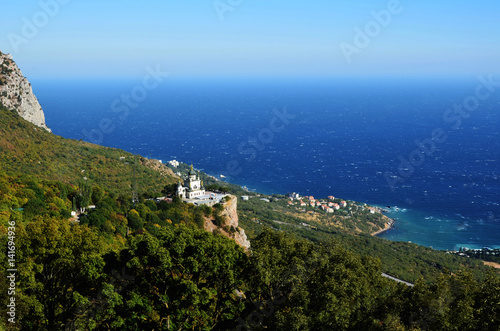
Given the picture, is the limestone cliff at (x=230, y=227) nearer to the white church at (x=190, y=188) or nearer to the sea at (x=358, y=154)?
the white church at (x=190, y=188)

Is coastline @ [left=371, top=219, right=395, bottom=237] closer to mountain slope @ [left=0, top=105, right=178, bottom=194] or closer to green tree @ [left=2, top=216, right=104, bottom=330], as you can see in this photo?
mountain slope @ [left=0, top=105, right=178, bottom=194]

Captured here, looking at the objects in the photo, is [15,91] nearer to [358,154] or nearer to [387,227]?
[387,227]

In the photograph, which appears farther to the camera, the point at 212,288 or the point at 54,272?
the point at 212,288

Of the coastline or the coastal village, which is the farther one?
the coastline

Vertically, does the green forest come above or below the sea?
below

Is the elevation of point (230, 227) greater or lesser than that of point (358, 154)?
lesser

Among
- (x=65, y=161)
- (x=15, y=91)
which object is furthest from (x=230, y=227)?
(x=15, y=91)

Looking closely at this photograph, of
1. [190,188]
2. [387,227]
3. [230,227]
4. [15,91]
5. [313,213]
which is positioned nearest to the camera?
[230,227]

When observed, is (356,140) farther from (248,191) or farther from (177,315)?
(177,315)

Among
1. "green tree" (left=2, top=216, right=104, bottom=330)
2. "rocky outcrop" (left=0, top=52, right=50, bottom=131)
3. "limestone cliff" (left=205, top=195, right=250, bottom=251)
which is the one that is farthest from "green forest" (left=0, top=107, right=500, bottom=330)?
"rocky outcrop" (left=0, top=52, right=50, bottom=131)
